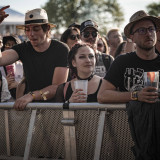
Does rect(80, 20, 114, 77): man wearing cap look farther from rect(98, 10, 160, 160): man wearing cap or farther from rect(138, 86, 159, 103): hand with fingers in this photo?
rect(138, 86, 159, 103): hand with fingers

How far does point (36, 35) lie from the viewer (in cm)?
421

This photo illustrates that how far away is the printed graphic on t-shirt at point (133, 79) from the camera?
121 inches

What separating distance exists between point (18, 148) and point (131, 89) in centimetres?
148

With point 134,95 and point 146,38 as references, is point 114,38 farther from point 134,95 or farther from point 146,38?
point 134,95

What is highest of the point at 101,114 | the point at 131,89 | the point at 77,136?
the point at 131,89

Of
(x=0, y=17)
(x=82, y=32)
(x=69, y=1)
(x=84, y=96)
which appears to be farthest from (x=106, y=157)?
(x=69, y=1)

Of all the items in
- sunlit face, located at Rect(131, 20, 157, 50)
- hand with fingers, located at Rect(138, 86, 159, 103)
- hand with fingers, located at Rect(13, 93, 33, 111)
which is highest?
sunlit face, located at Rect(131, 20, 157, 50)

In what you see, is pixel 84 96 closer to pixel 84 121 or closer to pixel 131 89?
pixel 84 121

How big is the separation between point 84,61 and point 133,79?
971mm

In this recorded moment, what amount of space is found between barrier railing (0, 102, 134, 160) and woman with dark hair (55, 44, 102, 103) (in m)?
0.49

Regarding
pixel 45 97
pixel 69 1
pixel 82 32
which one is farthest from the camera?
pixel 69 1

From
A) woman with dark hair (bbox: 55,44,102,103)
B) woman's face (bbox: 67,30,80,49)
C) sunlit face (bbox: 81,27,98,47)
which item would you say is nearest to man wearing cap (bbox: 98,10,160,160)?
woman with dark hair (bbox: 55,44,102,103)

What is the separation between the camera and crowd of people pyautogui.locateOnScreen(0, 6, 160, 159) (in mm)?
3088

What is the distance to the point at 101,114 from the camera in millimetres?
2936
